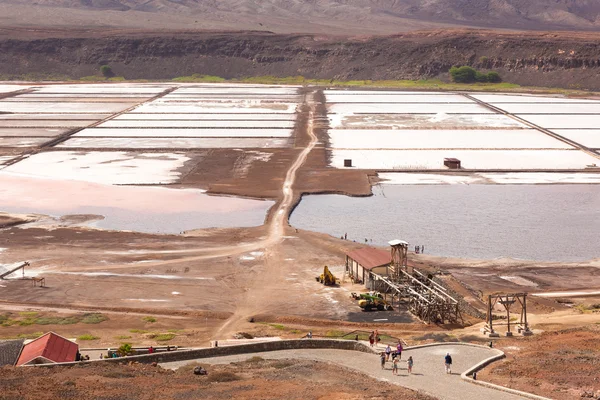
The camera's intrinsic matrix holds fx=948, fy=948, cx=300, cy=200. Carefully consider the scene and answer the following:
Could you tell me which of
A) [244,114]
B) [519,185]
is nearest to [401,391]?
[519,185]

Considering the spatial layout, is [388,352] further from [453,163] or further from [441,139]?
[441,139]

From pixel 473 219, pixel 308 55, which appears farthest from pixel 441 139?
pixel 308 55

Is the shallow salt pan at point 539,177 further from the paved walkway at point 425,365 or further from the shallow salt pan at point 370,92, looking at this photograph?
the shallow salt pan at point 370,92

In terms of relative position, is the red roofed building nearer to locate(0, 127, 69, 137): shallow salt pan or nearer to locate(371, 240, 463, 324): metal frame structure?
locate(371, 240, 463, 324): metal frame structure

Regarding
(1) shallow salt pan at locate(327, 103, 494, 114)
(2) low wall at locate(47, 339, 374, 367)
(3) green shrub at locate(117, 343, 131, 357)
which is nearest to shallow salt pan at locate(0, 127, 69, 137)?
(1) shallow salt pan at locate(327, 103, 494, 114)

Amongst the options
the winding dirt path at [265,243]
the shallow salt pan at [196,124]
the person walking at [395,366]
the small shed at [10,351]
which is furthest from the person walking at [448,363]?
the shallow salt pan at [196,124]
